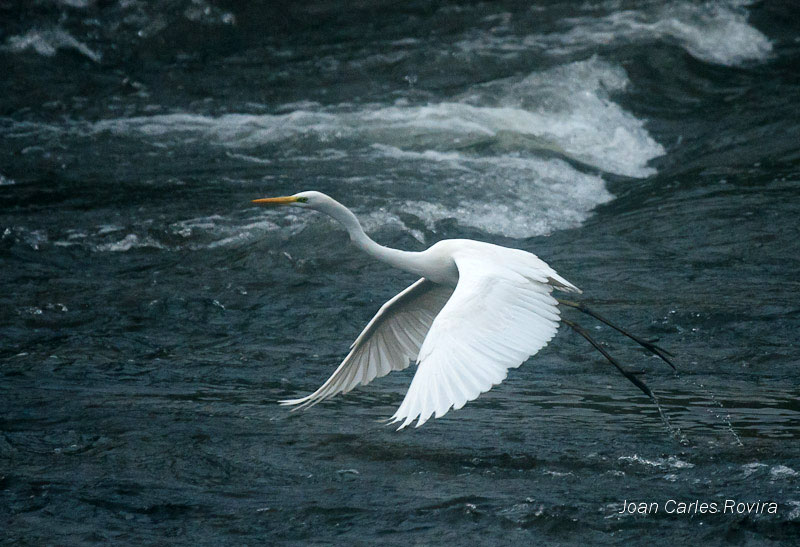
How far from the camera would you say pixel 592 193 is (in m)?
9.05

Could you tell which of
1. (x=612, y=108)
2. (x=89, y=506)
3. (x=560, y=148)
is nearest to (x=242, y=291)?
(x=89, y=506)

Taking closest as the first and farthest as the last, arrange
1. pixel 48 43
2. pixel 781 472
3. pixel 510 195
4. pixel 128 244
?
pixel 781 472, pixel 128 244, pixel 510 195, pixel 48 43

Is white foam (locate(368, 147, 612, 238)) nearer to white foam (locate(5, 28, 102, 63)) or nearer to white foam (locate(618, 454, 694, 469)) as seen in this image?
white foam (locate(618, 454, 694, 469))

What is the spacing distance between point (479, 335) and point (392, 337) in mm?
1304

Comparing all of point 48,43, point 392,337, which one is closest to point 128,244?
point 392,337

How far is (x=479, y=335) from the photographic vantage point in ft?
13.4

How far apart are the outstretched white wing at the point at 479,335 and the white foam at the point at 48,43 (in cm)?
931

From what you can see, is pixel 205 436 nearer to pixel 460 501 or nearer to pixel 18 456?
pixel 18 456

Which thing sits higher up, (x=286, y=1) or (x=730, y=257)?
(x=286, y=1)

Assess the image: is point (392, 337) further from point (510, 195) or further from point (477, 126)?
point (477, 126)

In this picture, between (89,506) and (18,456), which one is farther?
(18,456)

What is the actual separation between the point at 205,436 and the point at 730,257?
4063mm

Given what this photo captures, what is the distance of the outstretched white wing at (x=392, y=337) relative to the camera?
5.07m

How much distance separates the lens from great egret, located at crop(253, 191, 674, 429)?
380 cm
